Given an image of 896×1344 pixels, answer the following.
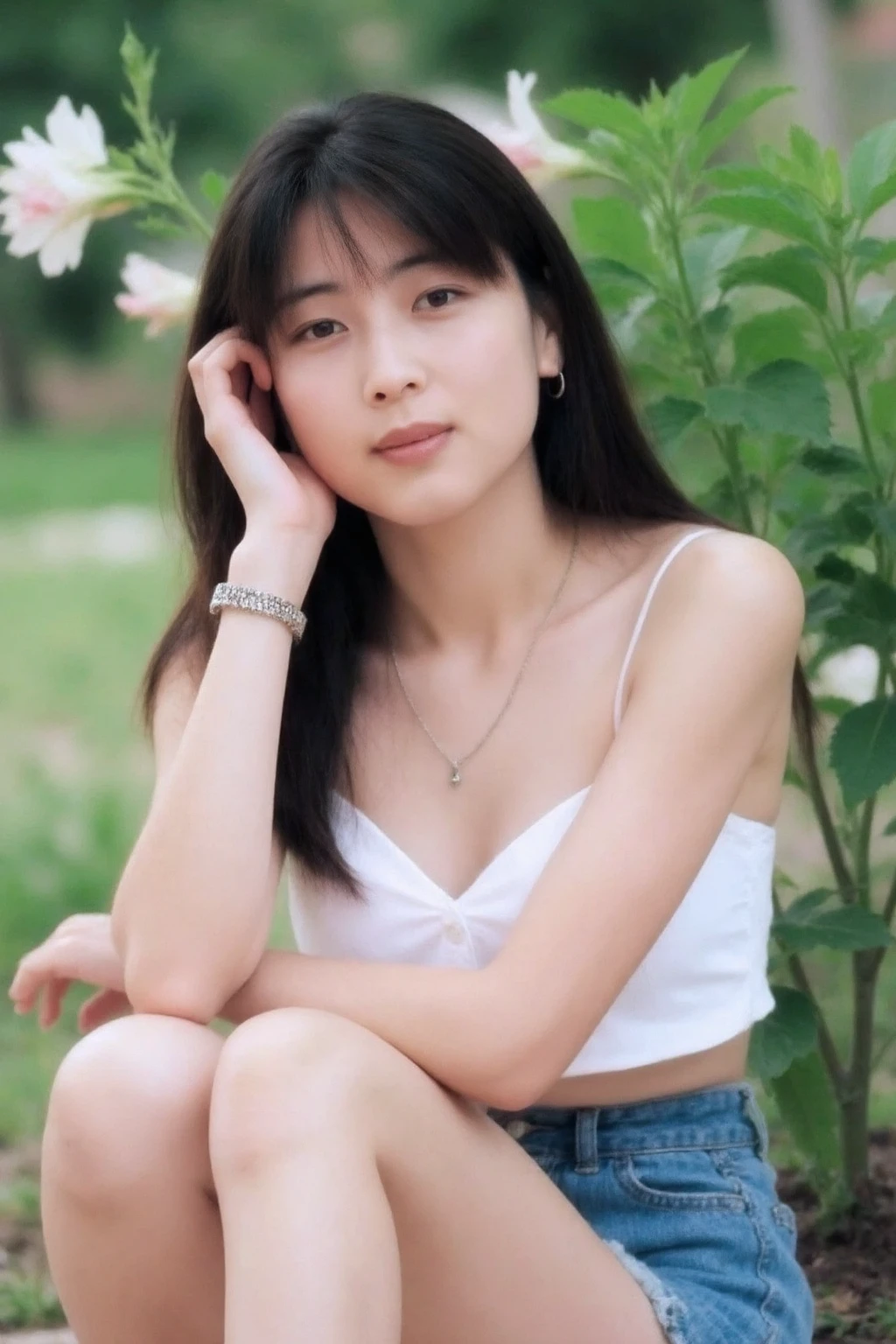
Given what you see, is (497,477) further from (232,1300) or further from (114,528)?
(114,528)

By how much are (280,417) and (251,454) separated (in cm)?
12

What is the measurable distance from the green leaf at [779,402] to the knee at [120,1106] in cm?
91

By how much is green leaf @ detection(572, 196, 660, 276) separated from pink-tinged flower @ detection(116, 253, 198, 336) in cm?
51

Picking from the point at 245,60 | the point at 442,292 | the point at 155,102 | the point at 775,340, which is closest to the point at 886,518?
the point at 775,340

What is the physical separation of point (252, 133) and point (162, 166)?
57.8ft

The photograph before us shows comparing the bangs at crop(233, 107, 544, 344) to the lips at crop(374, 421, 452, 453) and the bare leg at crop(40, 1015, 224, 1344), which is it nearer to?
the lips at crop(374, 421, 452, 453)

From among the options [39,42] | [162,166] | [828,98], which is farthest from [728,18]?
[162,166]

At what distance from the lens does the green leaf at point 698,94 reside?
7.21 feet

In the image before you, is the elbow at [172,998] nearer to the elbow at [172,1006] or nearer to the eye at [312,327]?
the elbow at [172,1006]

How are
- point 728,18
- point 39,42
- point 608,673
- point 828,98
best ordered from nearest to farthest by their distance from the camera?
point 608,673, point 828,98, point 728,18, point 39,42

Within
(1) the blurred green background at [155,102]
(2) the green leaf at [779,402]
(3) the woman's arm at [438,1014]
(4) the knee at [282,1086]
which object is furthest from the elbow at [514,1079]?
(1) the blurred green background at [155,102]

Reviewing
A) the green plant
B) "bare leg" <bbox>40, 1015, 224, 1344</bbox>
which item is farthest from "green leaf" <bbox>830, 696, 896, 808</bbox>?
"bare leg" <bbox>40, 1015, 224, 1344</bbox>

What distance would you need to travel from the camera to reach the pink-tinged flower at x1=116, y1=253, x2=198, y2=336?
8.25ft

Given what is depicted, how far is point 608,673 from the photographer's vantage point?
6.87 feet
